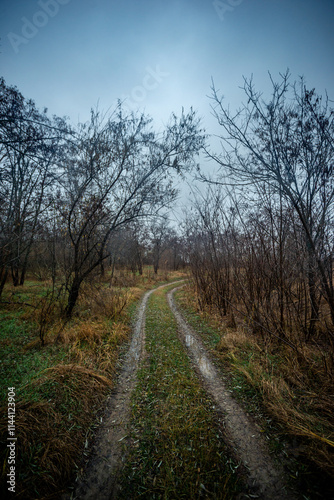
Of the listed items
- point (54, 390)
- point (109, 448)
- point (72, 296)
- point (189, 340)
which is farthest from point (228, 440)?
point (72, 296)

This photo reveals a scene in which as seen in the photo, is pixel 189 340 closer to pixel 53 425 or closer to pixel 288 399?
pixel 288 399

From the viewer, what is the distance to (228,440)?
2.41 m

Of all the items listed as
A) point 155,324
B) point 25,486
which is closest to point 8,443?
point 25,486

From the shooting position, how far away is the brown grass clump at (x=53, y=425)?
6.27 ft

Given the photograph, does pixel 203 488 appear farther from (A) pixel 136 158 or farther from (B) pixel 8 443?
(A) pixel 136 158

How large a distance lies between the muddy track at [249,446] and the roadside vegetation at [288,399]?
0.41 ft

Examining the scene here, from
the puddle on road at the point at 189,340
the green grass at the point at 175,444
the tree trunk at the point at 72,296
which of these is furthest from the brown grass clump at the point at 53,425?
the tree trunk at the point at 72,296

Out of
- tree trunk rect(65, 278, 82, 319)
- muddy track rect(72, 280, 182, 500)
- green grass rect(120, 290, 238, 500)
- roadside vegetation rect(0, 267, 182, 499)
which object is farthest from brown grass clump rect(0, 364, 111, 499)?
tree trunk rect(65, 278, 82, 319)

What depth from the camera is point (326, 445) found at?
212 centimetres

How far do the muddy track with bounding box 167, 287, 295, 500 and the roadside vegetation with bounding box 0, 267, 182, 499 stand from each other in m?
2.02

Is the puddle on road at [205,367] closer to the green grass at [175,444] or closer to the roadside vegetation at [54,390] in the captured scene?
the green grass at [175,444]

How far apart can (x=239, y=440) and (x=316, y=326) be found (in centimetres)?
395

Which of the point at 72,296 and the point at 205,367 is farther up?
the point at 72,296

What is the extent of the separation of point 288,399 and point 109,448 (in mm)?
2916
